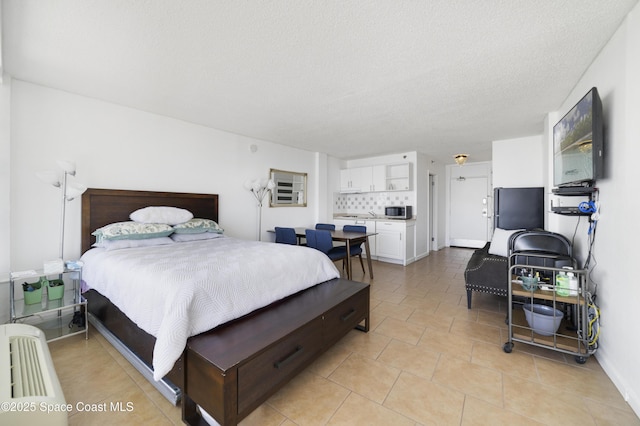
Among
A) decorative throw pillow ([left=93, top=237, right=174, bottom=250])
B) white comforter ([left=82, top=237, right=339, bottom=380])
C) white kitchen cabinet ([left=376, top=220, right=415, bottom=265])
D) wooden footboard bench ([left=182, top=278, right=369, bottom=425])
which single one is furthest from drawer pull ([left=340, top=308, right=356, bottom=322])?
white kitchen cabinet ([left=376, top=220, right=415, bottom=265])

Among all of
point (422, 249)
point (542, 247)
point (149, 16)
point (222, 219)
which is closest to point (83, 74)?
point (149, 16)

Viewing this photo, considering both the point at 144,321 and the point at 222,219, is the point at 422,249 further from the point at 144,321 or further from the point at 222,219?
the point at 144,321

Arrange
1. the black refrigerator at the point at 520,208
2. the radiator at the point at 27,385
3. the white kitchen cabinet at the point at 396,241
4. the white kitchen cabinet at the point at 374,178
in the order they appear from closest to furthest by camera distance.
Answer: the radiator at the point at 27,385 → the black refrigerator at the point at 520,208 → the white kitchen cabinet at the point at 396,241 → the white kitchen cabinet at the point at 374,178

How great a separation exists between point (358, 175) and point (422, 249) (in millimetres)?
2217

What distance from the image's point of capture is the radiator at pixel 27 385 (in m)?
1.10

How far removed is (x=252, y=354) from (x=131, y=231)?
2.06 metres

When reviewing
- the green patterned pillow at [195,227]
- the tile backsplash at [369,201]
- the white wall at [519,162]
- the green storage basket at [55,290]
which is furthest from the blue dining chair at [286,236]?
the white wall at [519,162]

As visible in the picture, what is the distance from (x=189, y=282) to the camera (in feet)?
4.86

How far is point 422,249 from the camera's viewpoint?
5883 millimetres

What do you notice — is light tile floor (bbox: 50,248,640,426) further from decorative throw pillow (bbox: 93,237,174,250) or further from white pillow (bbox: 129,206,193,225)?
white pillow (bbox: 129,206,193,225)

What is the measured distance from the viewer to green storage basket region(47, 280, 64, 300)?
7.63 ft

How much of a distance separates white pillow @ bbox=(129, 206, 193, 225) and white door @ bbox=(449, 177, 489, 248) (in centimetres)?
658

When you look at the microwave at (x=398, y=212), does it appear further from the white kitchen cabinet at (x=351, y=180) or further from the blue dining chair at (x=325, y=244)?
the blue dining chair at (x=325, y=244)

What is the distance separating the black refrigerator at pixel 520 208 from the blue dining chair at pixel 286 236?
9.97 feet
